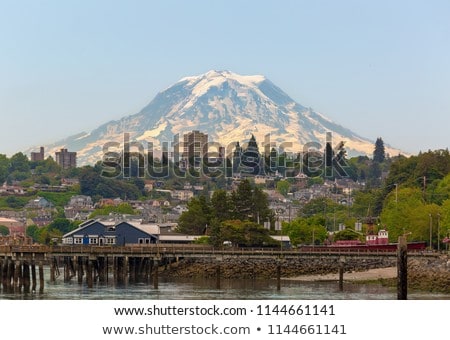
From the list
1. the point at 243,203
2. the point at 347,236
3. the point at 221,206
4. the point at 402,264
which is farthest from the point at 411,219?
the point at 402,264

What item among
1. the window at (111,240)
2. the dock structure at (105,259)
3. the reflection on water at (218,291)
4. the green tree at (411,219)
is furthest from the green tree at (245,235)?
the reflection on water at (218,291)

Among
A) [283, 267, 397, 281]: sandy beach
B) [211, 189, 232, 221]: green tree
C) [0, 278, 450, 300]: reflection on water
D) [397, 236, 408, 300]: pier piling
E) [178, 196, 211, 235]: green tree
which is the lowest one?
[0, 278, 450, 300]: reflection on water

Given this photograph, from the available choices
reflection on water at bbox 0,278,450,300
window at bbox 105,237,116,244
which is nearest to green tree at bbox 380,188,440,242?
reflection on water at bbox 0,278,450,300

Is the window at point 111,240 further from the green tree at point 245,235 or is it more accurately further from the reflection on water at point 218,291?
the reflection on water at point 218,291

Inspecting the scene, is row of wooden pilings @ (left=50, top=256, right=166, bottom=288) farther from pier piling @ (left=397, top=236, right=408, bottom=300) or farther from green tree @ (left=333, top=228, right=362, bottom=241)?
pier piling @ (left=397, top=236, right=408, bottom=300)
